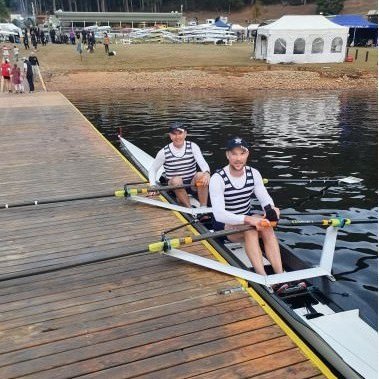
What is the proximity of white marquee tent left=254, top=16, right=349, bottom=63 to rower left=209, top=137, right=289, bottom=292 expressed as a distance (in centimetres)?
4384

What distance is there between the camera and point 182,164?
35.4ft

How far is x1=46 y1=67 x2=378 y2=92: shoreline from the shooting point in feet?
137

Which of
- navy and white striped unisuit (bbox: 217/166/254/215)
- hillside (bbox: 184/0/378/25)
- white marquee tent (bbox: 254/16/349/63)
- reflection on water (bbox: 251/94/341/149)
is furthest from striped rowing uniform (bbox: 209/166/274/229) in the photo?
hillside (bbox: 184/0/378/25)

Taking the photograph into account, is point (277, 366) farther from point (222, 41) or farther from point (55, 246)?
point (222, 41)

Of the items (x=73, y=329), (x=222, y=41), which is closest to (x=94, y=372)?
(x=73, y=329)

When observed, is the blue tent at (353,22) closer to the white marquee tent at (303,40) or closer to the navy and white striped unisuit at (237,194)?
the white marquee tent at (303,40)

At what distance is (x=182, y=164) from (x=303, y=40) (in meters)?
43.3

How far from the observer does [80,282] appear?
7129mm

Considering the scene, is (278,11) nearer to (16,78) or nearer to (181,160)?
(16,78)

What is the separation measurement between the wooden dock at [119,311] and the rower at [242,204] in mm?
726

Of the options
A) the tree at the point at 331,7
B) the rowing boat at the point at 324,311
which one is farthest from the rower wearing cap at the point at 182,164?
the tree at the point at 331,7

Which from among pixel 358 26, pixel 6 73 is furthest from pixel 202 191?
pixel 358 26

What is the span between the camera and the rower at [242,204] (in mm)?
7228

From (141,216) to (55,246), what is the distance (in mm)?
2278
